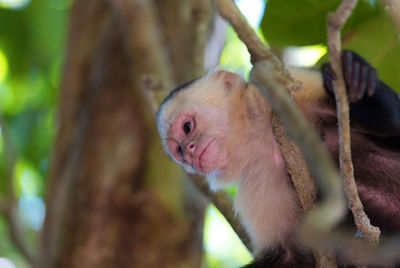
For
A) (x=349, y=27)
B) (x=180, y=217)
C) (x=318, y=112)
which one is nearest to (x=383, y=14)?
(x=349, y=27)

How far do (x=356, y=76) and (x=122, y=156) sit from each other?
134 cm

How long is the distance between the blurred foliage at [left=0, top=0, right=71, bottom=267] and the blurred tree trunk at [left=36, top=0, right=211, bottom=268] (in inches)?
A: 7.0

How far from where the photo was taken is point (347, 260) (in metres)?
1.61

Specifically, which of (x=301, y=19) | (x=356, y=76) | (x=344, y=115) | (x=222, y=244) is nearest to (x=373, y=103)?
(x=356, y=76)

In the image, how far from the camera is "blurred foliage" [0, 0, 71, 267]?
9.38ft

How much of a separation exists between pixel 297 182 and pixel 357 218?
0.18 m

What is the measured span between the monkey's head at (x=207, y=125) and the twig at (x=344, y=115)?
0.68 m

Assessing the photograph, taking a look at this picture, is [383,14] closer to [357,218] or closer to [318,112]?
[318,112]

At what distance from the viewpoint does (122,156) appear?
99.8 inches

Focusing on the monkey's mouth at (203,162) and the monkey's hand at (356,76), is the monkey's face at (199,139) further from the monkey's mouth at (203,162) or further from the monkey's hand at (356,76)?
the monkey's hand at (356,76)

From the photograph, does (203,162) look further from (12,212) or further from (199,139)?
(12,212)

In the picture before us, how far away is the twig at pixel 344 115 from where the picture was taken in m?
1.01

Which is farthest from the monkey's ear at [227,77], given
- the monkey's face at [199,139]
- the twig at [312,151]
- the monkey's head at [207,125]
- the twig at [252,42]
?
the twig at [312,151]

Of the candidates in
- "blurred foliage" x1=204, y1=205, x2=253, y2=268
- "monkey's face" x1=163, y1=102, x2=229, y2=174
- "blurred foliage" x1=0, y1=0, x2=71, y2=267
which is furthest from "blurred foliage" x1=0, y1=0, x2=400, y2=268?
"blurred foliage" x1=204, y1=205, x2=253, y2=268
